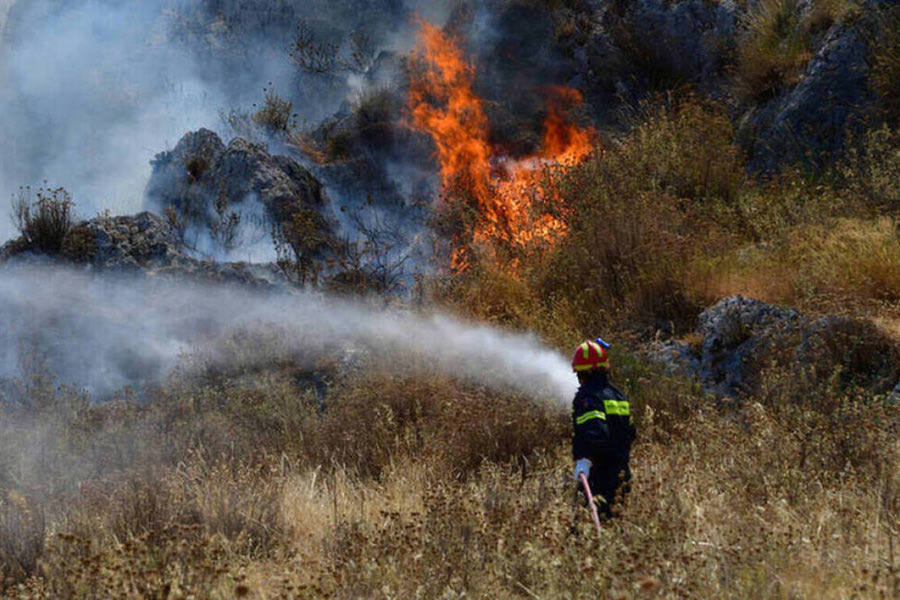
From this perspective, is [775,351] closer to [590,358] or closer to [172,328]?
[590,358]

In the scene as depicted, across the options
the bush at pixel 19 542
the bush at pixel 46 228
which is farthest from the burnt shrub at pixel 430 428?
the bush at pixel 46 228

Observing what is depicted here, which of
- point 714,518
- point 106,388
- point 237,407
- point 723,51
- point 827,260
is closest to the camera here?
point 714,518

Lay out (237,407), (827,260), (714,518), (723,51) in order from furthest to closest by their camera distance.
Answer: (723,51)
(827,260)
(237,407)
(714,518)

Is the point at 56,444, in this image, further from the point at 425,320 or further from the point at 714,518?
the point at 714,518

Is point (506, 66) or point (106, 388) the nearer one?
point (106, 388)

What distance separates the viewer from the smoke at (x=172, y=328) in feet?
25.1

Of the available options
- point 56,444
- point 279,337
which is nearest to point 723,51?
point 279,337

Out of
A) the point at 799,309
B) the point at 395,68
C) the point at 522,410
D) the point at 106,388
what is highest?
the point at 395,68

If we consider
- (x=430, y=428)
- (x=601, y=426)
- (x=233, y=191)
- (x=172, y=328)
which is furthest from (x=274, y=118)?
(x=601, y=426)

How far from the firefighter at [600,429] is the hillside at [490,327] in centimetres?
17

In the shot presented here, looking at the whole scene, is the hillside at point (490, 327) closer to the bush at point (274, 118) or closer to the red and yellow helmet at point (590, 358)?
the bush at point (274, 118)

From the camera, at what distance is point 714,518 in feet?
13.3

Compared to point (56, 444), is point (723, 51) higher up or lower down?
higher up

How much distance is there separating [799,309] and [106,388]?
629 cm
